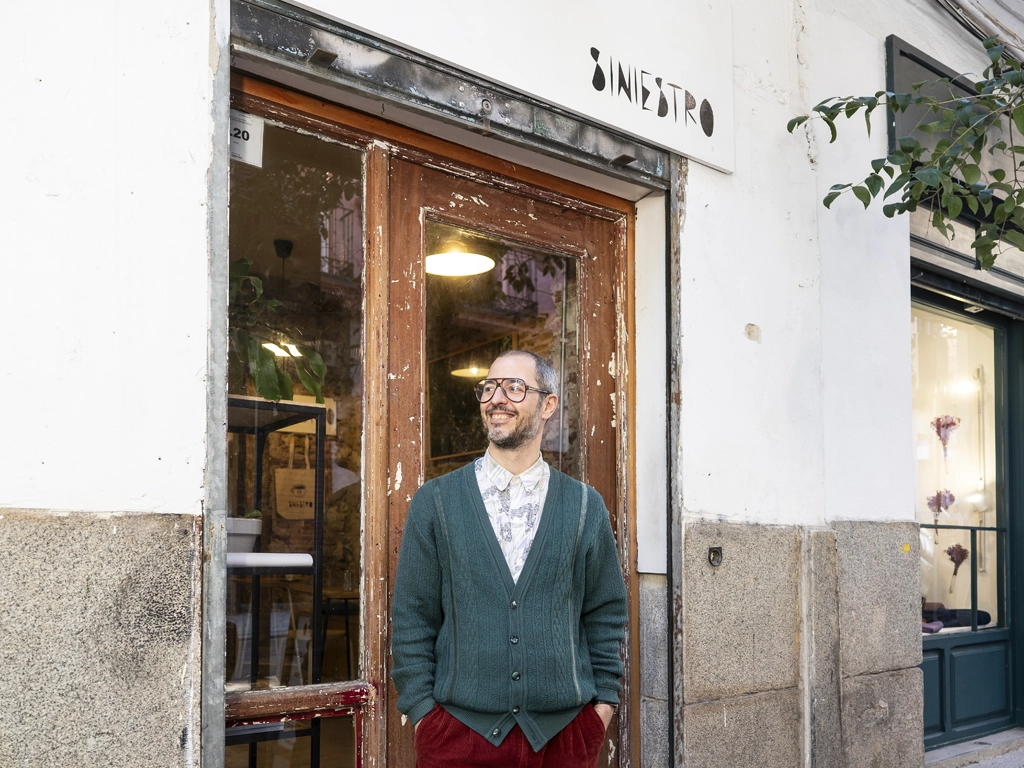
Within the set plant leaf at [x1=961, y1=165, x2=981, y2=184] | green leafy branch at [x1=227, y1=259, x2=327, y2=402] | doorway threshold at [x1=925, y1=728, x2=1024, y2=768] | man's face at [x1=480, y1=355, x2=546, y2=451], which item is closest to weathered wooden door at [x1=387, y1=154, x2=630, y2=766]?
green leafy branch at [x1=227, y1=259, x2=327, y2=402]

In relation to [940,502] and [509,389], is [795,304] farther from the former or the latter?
[940,502]

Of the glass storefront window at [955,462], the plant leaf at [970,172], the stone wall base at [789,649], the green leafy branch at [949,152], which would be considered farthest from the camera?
the glass storefront window at [955,462]

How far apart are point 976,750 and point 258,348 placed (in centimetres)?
486

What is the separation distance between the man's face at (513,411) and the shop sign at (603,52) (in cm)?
108

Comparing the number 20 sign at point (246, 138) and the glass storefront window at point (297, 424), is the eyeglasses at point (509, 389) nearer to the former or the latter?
the glass storefront window at point (297, 424)

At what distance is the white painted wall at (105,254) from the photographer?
7.74ft

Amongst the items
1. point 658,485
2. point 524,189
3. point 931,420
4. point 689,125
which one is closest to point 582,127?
Result: point 524,189

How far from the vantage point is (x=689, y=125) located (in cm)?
414

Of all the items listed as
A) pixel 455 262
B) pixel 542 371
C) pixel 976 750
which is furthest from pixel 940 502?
pixel 542 371

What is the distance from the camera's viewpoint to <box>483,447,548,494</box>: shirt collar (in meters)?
2.99

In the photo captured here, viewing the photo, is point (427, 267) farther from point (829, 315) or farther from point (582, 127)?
point (829, 315)

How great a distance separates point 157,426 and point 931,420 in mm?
5131

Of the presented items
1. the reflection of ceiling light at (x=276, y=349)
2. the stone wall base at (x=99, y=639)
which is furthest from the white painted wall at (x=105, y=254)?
the reflection of ceiling light at (x=276, y=349)

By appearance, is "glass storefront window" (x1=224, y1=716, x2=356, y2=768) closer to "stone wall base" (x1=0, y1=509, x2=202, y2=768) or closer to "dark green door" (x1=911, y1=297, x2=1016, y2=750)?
"stone wall base" (x1=0, y1=509, x2=202, y2=768)
